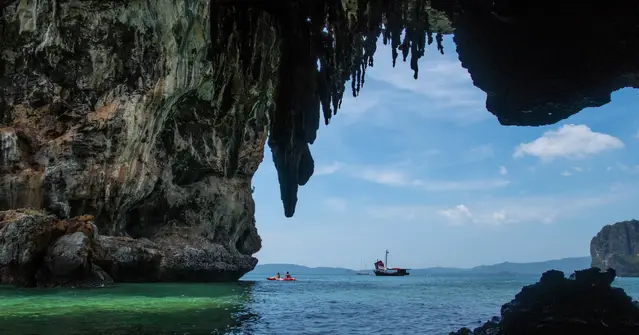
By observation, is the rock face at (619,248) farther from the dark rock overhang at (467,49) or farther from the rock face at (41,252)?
the dark rock overhang at (467,49)

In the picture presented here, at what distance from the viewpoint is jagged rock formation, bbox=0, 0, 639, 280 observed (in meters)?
8.72

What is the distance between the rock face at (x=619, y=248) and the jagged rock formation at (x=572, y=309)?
14780 centimetres

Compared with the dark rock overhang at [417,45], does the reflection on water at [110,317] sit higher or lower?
lower

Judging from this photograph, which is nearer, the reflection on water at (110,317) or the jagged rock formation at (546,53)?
the jagged rock formation at (546,53)

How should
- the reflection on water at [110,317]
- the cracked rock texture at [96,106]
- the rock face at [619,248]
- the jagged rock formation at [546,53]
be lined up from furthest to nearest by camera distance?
the rock face at [619,248] → the cracked rock texture at [96,106] → the reflection on water at [110,317] → the jagged rock formation at [546,53]

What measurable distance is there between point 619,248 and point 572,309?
528ft

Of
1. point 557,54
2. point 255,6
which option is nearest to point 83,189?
point 255,6

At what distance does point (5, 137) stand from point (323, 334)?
2974 centimetres

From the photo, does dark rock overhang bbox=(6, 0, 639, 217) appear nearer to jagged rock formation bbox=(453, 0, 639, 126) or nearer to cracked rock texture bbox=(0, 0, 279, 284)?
jagged rock formation bbox=(453, 0, 639, 126)

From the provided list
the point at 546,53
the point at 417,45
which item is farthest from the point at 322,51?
the point at 546,53

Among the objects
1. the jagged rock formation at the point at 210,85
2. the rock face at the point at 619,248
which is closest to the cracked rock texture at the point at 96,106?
the jagged rock formation at the point at 210,85

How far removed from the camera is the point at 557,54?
9.45m

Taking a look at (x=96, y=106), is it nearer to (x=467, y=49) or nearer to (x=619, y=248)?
(x=467, y=49)

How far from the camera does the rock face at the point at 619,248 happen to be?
136 meters
